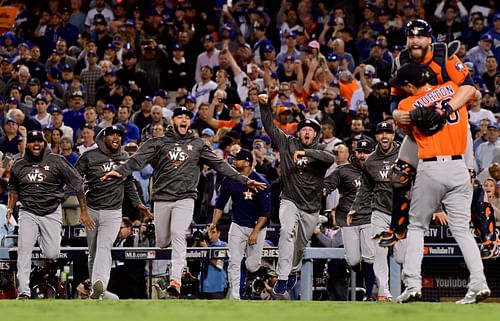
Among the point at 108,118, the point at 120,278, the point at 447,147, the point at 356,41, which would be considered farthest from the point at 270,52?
the point at 447,147

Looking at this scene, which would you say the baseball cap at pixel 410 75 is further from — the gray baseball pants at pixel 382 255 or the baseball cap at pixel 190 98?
the baseball cap at pixel 190 98

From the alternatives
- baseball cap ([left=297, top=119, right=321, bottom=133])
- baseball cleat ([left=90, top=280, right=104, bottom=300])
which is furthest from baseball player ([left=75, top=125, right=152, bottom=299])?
baseball cap ([left=297, top=119, right=321, bottom=133])

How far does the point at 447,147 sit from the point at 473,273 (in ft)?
3.60

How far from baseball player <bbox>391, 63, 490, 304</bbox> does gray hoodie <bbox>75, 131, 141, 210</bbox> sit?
242 inches

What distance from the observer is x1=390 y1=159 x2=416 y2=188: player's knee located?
985 cm

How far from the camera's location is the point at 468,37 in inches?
866

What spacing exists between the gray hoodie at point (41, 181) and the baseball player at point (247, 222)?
2.23 meters

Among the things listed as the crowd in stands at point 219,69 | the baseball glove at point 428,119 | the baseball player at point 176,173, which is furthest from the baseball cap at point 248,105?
the baseball glove at point 428,119

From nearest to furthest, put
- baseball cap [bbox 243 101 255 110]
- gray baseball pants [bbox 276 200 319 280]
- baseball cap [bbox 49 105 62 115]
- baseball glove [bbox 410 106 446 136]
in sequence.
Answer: baseball glove [bbox 410 106 446 136], gray baseball pants [bbox 276 200 319 280], baseball cap [bbox 243 101 255 110], baseball cap [bbox 49 105 62 115]

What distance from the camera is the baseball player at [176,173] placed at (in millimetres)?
13750

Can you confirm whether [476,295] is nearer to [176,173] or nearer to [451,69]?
[451,69]

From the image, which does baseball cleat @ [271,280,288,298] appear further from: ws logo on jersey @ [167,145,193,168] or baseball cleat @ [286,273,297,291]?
ws logo on jersey @ [167,145,193,168]

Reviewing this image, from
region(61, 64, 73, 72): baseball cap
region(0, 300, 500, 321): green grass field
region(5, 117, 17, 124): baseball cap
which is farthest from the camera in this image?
region(61, 64, 73, 72): baseball cap

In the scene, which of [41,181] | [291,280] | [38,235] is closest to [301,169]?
[291,280]
